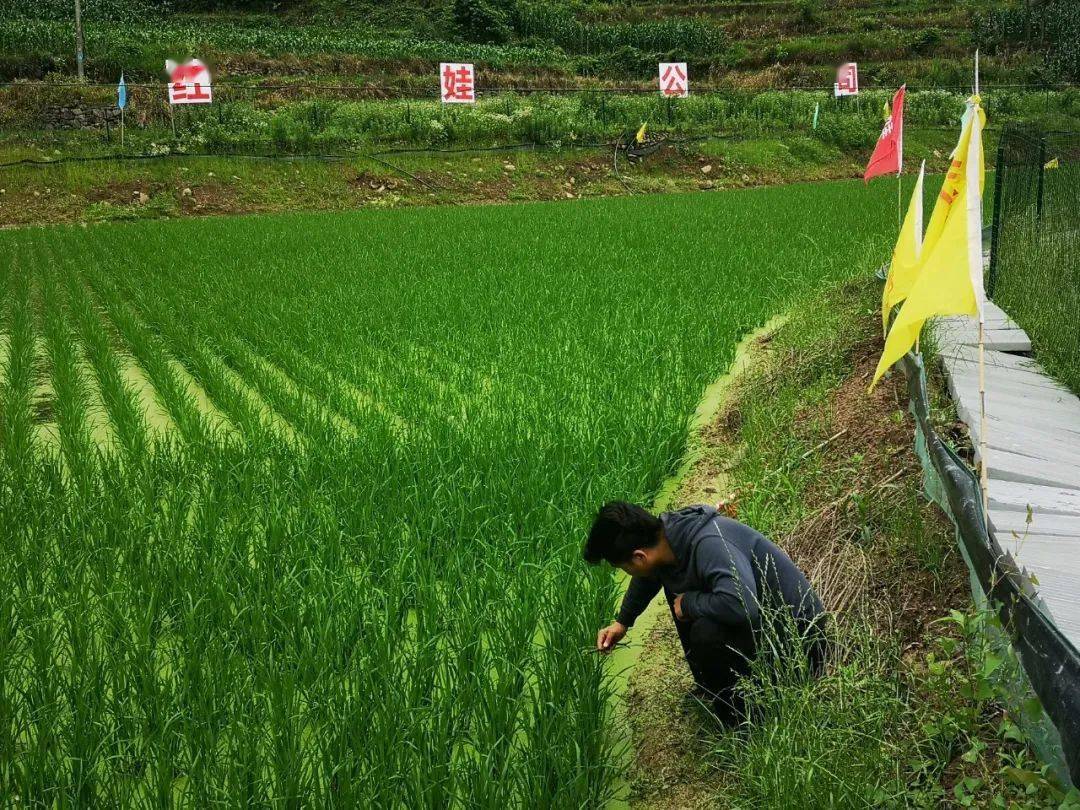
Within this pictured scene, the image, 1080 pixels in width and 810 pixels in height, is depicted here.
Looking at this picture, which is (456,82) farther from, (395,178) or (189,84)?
(189,84)

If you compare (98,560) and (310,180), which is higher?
(310,180)

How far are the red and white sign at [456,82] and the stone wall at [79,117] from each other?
24.6ft

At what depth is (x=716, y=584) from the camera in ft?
7.07

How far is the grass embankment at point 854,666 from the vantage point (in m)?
1.81

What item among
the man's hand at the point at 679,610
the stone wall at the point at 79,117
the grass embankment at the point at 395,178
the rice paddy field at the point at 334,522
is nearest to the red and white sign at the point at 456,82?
the grass embankment at the point at 395,178

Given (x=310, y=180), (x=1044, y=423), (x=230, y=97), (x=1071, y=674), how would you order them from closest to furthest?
1. (x=1071, y=674)
2. (x=1044, y=423)
3. (x=310, y=180)
4. (x=230, y=97)

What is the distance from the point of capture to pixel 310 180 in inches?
752

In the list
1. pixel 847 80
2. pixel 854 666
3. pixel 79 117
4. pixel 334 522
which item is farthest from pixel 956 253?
pixel 847 80

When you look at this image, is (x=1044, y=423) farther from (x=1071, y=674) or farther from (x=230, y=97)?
(x=230, y=97)

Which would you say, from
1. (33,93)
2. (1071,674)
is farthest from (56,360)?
(33,93)

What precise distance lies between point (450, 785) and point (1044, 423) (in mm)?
2714

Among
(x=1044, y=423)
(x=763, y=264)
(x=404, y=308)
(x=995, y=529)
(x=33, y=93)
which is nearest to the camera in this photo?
(x=995, y=529)

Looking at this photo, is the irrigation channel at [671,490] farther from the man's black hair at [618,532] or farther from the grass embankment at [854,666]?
the man's black hair at [618,532]

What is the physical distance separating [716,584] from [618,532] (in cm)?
26
